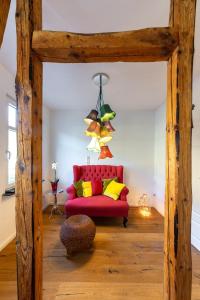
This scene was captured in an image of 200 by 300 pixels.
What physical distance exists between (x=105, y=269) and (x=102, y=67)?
2.54 metres

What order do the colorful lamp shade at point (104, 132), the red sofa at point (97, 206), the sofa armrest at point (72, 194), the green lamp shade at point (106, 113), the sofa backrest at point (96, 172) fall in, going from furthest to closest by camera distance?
the sofa backrest at point (96, 172)
the sofa armrest at point (72, 194)
the red sofa at point (97, 206)
the colorful lamp shade at point (104, 132)
the green lamp shade at point (106, 113)

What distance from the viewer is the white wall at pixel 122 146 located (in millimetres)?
4180

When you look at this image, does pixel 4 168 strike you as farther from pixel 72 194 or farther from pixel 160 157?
pixel 160 157

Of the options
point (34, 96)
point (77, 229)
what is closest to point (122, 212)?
point (77, 229)

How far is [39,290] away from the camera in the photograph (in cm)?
112

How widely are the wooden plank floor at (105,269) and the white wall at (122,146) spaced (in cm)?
160

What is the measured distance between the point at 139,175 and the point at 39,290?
3.43 metres

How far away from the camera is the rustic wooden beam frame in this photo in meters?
1.03

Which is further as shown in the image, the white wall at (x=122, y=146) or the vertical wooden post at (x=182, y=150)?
the white wall at (x=122, y=146)

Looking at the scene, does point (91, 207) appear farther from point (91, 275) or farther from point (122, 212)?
point (91, 275)

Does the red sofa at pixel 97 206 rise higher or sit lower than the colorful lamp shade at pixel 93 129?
lower

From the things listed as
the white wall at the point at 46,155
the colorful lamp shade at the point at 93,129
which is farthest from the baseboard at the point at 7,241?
the colorful lamp shade at the point at 93,129

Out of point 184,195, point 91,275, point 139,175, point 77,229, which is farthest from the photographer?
point 139,175

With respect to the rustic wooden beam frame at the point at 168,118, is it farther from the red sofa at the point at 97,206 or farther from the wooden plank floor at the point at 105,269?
the red sofa at the point at 97,206
